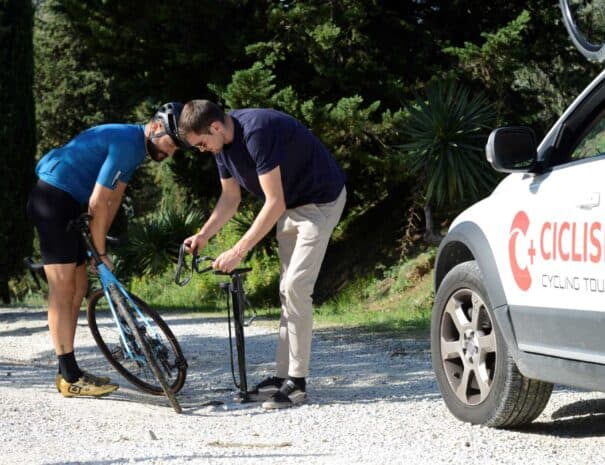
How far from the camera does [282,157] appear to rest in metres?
6.01

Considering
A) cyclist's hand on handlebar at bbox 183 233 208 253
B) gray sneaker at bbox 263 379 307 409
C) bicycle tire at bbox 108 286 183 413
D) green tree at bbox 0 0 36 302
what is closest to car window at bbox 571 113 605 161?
gray sneaker at bbox 263 379 307 409

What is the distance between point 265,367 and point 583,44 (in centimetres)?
335

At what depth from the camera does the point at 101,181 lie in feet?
20.3

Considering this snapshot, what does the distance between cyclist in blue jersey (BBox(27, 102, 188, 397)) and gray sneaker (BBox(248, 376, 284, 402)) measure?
0.89 metres

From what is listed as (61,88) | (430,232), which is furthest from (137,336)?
(61,88)

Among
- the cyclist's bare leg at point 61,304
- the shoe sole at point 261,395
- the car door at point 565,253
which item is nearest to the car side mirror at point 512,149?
the car door at point 565,253

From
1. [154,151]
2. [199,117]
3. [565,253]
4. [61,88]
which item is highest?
[61,88]

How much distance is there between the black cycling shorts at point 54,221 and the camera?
650 cm

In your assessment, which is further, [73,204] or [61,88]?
[61,88]

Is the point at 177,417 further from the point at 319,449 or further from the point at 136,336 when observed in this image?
the point at 319,449

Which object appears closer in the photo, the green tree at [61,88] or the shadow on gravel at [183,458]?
the shadow on gravel at [183,458]

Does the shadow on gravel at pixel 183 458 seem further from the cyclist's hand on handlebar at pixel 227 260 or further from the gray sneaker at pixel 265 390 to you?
the gray sneaker at pixel 265 390

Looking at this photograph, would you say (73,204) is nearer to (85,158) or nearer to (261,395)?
(85,158)

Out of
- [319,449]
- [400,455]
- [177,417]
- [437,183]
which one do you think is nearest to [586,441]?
[400,455]
